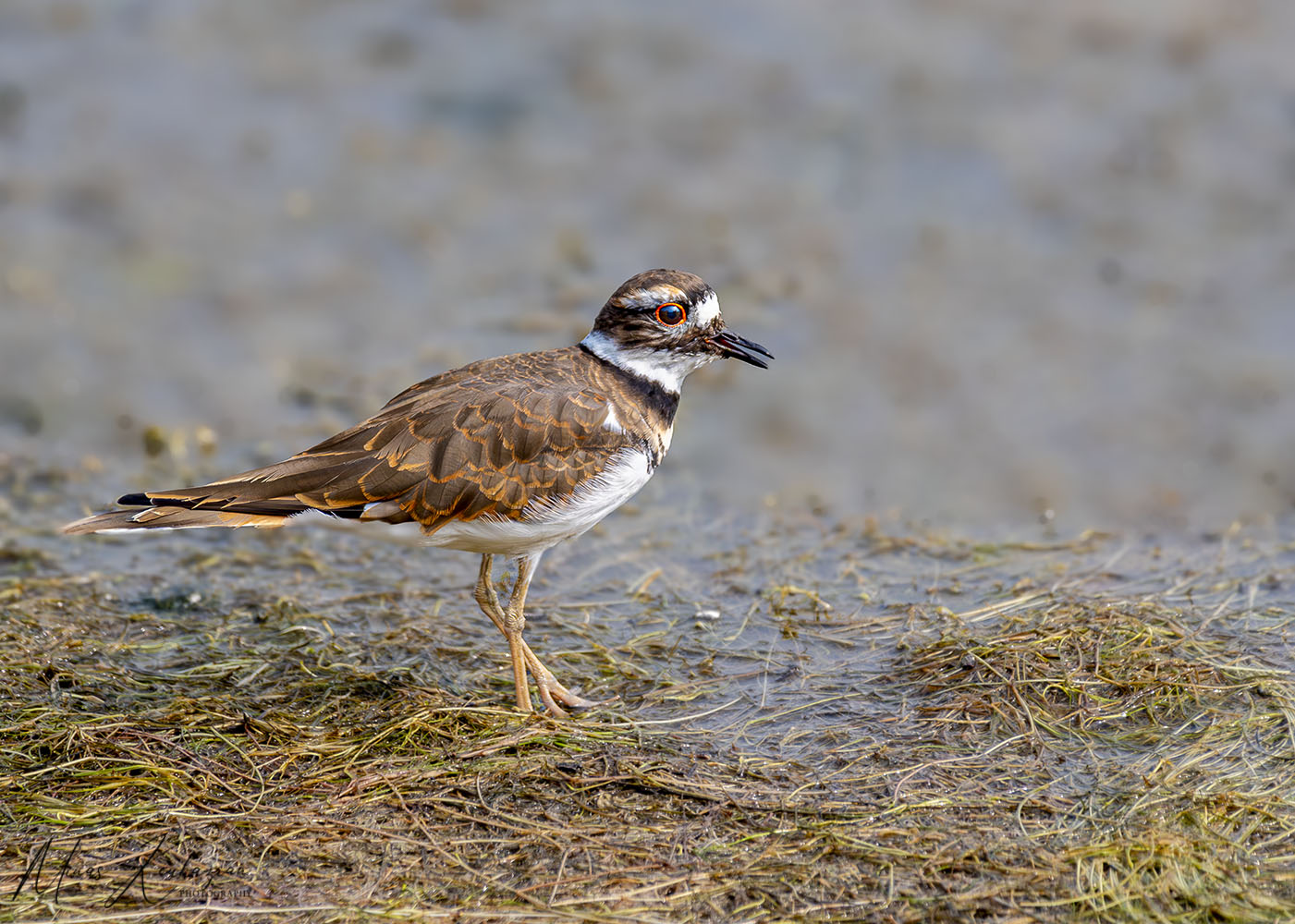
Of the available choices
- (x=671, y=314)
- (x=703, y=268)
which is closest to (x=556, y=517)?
(x=671, y=314)

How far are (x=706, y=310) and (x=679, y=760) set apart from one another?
240 cm

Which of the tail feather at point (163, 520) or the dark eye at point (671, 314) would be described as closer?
the tail feather at point (163, 520)

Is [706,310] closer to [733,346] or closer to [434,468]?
[733,346]

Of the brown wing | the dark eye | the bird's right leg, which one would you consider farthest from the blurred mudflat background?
the dark eye

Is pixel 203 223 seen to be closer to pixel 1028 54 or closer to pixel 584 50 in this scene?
pixel 584 50

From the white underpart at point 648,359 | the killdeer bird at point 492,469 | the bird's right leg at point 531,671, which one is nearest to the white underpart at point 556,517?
the killdeer bird at point 492,469

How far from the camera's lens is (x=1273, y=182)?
11727 mm

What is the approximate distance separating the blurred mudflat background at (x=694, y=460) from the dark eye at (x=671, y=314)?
1.80m

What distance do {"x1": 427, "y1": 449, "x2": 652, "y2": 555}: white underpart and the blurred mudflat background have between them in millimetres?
868

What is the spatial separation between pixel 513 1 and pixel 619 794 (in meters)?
9.30

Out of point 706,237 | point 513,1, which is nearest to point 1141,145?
point 706,237

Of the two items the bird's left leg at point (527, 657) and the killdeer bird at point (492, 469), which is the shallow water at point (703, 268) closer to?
the bird's left leg at point (527, 657)

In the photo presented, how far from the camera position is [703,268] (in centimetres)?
1166

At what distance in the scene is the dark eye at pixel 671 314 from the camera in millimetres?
7340
